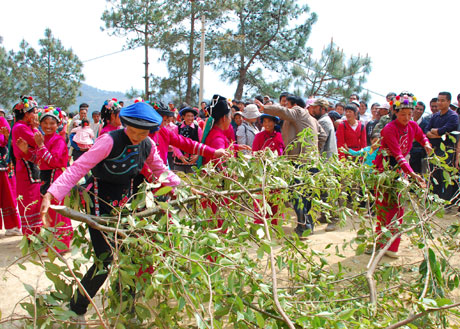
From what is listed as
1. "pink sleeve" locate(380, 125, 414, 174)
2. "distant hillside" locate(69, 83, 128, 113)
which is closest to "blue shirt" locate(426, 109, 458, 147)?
"pink sleeve" locate(380, 125, 414, 174)

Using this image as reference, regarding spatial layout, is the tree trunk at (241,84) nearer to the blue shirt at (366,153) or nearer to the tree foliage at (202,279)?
the blue shirt at (366,153)

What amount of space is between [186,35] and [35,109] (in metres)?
14.0

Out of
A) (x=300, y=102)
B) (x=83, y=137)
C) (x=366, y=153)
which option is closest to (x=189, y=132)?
(x=83, y=137)

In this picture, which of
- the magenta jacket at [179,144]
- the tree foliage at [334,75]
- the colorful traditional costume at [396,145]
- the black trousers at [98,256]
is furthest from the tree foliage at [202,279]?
the tree foliage at [334,75]

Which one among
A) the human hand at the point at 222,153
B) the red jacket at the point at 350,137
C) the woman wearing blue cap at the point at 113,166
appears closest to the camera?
the woman wearing blue cap at the point at 113,166

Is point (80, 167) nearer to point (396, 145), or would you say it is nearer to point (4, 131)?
point (396, 145)

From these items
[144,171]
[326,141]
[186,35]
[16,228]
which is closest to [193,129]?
[326,141]

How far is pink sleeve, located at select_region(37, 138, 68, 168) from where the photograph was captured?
415 centimetres

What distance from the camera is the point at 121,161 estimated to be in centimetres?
265

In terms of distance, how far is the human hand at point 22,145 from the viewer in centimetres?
436

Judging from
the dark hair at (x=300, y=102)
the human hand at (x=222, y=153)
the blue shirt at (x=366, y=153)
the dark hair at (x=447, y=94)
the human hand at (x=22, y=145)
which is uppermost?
the dark hair at (x=447, y=94)

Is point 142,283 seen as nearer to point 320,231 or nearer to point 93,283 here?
point 93,283

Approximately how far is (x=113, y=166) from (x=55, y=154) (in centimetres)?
190

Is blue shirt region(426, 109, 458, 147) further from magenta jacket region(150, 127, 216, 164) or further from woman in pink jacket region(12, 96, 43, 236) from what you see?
woman in pink jacket region(12, 96, 43, 236)
